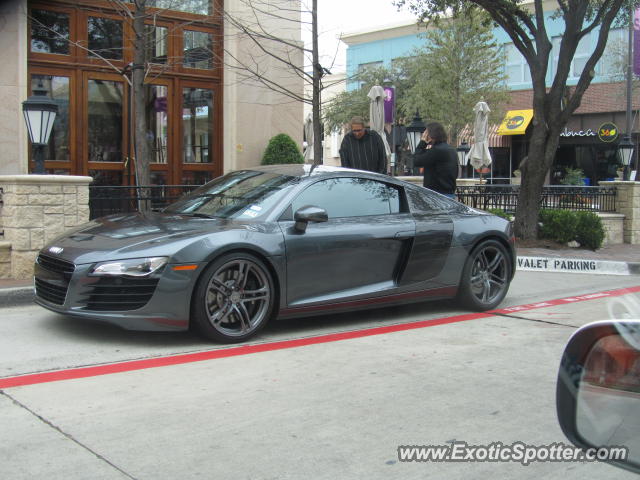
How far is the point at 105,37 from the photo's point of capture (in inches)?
546

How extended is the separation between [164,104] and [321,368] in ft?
35.8

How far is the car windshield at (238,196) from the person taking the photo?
6.10 metres

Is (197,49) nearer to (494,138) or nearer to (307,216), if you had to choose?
(307,216)

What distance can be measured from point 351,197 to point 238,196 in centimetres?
104

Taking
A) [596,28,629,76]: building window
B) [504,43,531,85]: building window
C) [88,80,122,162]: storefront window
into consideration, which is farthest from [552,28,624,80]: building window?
[88,80,122,162]: storefront window

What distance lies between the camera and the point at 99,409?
4.05 m

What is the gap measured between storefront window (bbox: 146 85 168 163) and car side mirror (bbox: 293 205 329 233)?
9.46 meters

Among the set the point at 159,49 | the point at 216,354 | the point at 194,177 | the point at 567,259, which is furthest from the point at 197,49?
the point at 216,354

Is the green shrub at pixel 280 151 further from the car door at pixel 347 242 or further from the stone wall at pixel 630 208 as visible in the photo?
the car door at pixel 347 242

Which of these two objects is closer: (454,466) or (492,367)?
(454,466)

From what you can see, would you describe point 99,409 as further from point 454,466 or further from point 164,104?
point 164,104

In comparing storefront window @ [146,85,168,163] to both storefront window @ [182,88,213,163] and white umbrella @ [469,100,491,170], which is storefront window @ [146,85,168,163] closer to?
storefront window @ [182,88,213,163]

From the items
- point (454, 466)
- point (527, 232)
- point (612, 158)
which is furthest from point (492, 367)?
point (612, 158)

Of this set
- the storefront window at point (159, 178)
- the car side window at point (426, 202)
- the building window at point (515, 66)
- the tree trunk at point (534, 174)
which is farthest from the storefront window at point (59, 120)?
the building window at point (515, 66)
